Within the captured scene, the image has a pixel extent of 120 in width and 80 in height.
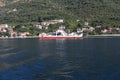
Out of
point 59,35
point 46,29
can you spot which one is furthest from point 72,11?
point 59,35

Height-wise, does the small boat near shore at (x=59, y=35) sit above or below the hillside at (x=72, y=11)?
below

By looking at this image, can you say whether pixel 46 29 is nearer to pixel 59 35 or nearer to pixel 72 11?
pixel 59 35

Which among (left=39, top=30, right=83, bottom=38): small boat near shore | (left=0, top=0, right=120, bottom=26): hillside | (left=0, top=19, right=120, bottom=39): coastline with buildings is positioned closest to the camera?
(left=39, top=30, right=83, bottom=38): small boat near shore

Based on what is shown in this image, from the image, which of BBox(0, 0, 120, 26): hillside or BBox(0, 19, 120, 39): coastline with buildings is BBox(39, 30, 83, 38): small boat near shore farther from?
BBox(0, 0, 120, 26): hillside

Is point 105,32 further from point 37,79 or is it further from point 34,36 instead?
point 37,79

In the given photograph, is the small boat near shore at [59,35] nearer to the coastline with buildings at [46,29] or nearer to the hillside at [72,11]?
the coastline with buildings at [46,29]

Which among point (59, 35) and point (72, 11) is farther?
point (72, 11)

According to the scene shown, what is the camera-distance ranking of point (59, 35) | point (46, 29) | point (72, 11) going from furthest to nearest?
point (72, 11)
point (46, 29)
point (59, 35)

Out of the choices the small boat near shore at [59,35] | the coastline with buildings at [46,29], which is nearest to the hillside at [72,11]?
the coastline with buildings at [46,29]

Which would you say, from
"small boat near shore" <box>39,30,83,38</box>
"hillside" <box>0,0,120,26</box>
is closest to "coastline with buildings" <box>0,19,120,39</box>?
"small boat near shore" <box>39,30,83,38</box>

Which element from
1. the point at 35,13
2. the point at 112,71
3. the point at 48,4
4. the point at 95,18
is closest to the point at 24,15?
the point at 35,13
